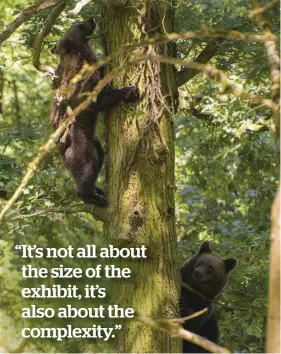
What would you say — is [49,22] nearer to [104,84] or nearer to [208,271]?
[208,271]

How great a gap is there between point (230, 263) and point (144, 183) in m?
1.93

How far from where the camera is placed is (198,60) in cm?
552

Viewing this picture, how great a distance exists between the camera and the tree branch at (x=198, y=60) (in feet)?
17.3

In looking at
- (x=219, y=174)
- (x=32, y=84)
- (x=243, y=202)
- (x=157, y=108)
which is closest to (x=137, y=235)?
(x=157, y=108)

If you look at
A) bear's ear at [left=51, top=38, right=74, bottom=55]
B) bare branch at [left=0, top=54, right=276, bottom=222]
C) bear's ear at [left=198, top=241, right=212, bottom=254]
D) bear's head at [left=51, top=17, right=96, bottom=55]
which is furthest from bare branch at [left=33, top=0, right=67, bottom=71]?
bare branch at [left=0, top=54, right=276, bottom=222]

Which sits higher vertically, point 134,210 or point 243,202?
point 243,202

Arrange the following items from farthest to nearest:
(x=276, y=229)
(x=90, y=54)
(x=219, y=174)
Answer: (x=219, y=174), (x=90, y=54), (x=276, y=229)

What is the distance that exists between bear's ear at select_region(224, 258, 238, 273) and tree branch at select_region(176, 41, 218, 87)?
74.0 inches

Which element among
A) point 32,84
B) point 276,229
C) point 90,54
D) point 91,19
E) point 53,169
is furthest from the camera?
→ point 32,84

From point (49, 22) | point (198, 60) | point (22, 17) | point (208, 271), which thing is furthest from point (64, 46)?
point (208, 271)

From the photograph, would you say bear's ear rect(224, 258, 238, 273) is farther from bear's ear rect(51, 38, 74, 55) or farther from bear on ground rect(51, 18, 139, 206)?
bear's ear rect(51, 38, 74, 55)

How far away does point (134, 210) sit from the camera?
15.3 ft

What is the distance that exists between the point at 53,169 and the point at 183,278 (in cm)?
429

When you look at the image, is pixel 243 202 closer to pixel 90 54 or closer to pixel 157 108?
pixel 90 54
